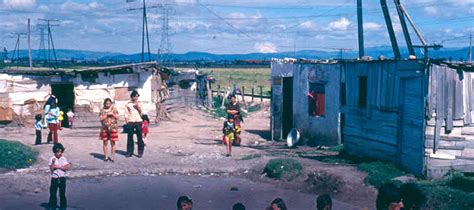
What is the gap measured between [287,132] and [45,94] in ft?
30.7

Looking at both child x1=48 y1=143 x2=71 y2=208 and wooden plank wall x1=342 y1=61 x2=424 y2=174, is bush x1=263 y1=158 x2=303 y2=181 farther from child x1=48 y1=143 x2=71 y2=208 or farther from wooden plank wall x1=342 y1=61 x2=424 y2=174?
child x1=48 y1=143 x2=71 y2=208

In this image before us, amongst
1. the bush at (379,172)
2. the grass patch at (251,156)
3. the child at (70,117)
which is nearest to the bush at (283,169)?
the bush at (379,172)

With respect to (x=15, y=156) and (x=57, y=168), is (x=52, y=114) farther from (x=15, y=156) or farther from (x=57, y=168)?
(x=57, y=168)

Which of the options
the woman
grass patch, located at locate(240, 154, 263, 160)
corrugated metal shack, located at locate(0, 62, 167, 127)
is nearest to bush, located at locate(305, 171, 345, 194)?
grass patch, located at locate(240, 154, 263, 160)

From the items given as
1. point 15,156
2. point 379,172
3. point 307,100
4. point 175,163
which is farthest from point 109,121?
point 307,100

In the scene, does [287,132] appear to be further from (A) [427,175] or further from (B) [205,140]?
(A) [427,175]

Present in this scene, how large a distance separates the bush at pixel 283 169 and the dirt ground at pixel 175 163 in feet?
0.62

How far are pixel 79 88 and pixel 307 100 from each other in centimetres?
903

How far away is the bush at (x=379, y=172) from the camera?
42.0ft

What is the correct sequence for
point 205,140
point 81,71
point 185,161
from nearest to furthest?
1. point 185,161
2. point 205,140
3. point 81,71

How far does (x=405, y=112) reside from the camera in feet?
45.2

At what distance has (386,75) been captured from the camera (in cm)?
1460

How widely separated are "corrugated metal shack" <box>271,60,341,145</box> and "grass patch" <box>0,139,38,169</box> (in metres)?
8.60

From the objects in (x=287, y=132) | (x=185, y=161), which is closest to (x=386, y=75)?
(x=185, y=161)
